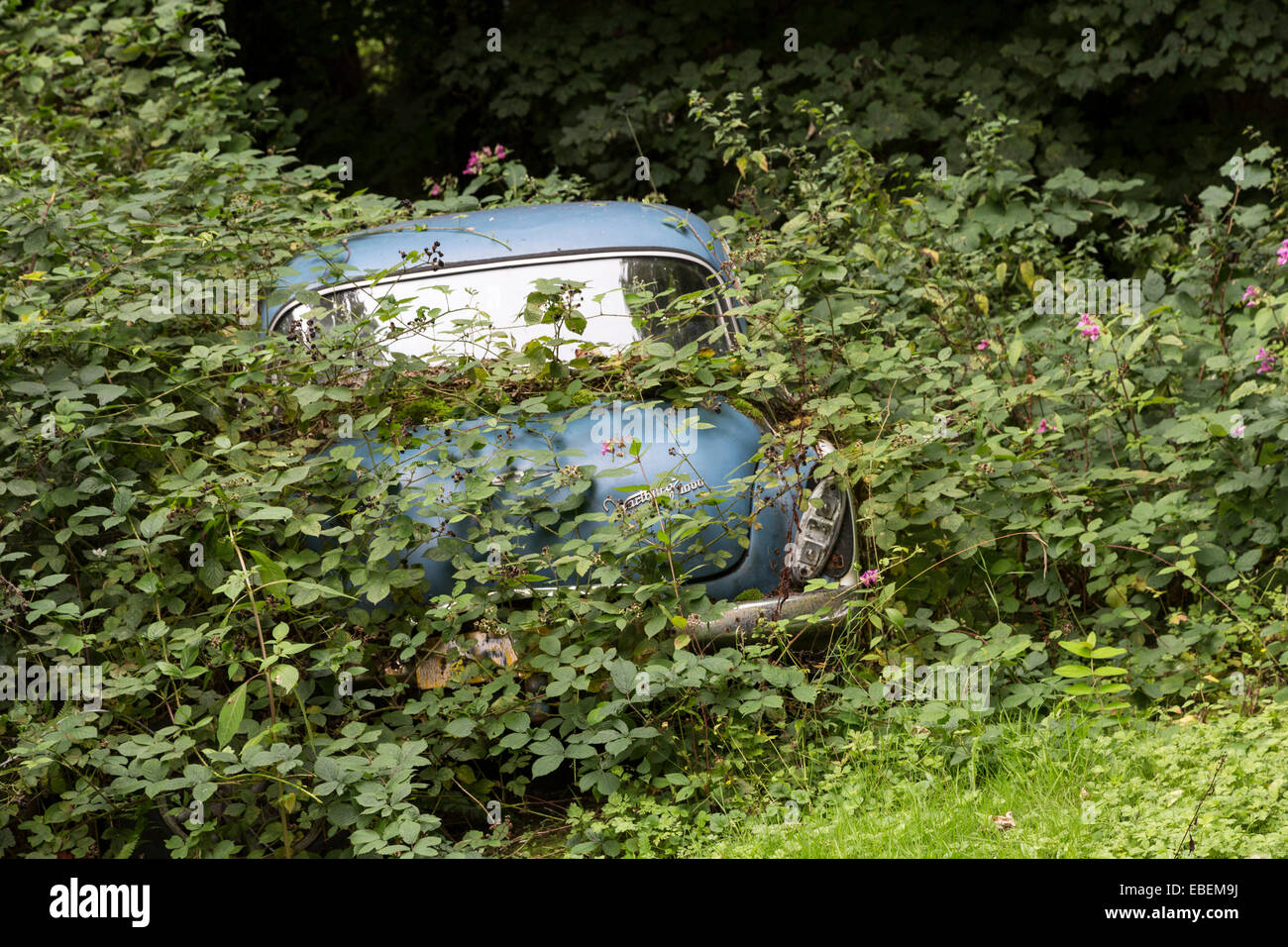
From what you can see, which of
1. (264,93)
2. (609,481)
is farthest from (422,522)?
(264,93)

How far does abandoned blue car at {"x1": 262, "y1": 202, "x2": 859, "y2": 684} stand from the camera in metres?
3.74

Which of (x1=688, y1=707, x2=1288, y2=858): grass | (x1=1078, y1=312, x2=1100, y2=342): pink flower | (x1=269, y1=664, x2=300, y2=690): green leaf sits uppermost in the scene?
(x1=1078, y1=312, x2=1100, y2=342): pink flower

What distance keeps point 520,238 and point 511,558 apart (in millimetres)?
1707

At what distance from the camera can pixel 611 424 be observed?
13.0ft

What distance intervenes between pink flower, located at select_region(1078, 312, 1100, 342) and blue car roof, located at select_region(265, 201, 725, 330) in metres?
1.58

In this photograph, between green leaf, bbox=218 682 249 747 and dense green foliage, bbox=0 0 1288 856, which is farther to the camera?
dense green foliage, bbox=0 0 1288 856

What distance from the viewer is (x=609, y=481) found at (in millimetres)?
3830

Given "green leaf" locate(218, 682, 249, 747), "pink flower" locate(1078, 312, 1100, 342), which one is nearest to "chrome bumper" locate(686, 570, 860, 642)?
"green leaf" locate(218, 682, 249, 747)

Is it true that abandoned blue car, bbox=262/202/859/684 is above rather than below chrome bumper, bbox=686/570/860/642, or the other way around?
above

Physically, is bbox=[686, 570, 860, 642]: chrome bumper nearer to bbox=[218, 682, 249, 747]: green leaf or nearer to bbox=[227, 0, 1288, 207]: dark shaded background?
bbox=[218, 682, 249, 747]: green leaf

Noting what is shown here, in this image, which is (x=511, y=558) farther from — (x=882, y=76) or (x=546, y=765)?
(x=882, y=76)

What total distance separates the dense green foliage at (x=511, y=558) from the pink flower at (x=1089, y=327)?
0.03 meters

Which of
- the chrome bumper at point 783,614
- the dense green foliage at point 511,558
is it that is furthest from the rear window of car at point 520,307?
the chrome bumper at point 783,614

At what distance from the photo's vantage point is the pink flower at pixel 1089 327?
4691mm
